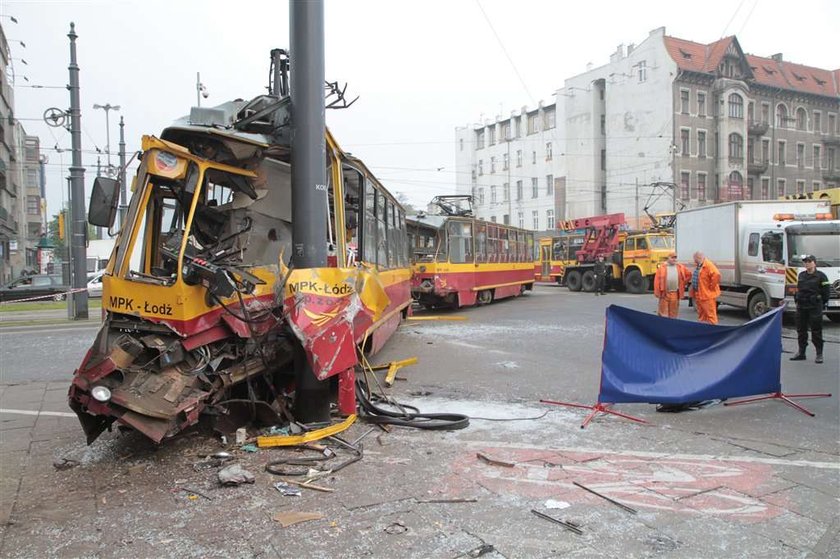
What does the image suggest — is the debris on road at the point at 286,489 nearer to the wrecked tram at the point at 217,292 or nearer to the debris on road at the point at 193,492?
the debris on road at the point at 193,492

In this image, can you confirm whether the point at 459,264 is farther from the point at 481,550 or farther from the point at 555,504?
the point at 481,550

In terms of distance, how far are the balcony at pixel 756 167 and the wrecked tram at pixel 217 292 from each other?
54740 millimetres

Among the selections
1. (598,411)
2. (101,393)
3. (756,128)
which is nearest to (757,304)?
(598,411)

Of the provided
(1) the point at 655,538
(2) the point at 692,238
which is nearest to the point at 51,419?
(1) the point at 655,538

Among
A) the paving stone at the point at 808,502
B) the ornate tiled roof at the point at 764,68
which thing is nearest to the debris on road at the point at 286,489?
the paving stone at the point at 808,502

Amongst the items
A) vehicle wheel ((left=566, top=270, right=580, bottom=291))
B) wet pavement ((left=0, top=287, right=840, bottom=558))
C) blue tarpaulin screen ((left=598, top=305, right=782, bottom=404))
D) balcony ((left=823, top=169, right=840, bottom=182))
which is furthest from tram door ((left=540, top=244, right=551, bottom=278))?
balcony ((left=823, top=169, right=840, bottom=182))

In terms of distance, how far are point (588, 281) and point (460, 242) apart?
42.1 feet

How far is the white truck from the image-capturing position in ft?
44.4

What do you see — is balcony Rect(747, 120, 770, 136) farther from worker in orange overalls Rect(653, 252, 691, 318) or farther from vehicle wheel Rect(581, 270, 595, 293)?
worker in orange overalls Rect(653, 252, 691, 318)

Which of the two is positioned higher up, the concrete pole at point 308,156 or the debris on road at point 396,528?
the concrete pole at point 308,156

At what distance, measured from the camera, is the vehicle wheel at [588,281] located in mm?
28500

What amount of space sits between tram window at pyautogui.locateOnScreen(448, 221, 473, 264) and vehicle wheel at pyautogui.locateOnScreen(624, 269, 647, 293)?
1160 cm

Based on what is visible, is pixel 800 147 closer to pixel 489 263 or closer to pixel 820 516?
pixel 489 263

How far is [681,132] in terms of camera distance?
1932 inches
